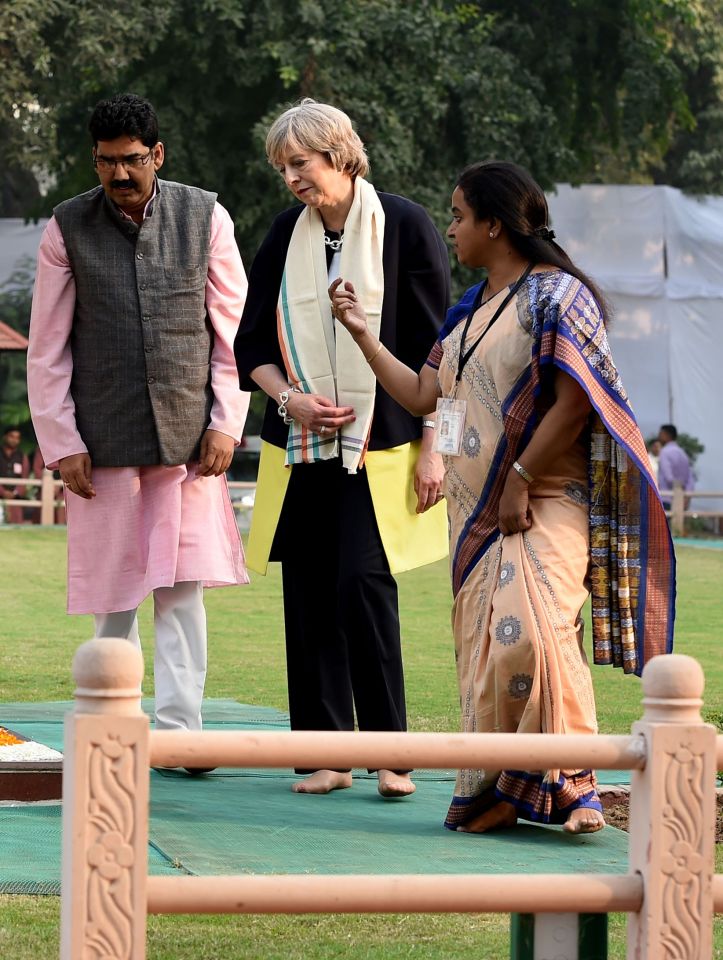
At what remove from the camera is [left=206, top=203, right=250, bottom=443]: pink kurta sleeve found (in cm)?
562

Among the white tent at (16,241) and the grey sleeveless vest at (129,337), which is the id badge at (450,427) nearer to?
the grey sleeveless vest at (129,337)

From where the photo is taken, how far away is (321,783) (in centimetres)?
523

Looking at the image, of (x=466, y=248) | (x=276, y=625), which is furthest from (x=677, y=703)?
(x=276, y=625)

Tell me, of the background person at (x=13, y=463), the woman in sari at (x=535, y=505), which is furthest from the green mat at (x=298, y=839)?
the background person at (x=13, y=463)

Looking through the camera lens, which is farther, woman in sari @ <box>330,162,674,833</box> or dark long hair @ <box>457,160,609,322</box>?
dark long hair @ <box>457,160,609,322</box>

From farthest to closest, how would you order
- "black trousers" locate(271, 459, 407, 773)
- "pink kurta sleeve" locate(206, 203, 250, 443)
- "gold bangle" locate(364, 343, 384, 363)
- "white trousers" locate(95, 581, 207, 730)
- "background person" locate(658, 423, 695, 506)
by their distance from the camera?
"background person" locate(658, 423, 695, 506) < "pink kurta sleeve" locate(206, 203, 250, 443) < "white trousers" locate(95, 581, 207, 730) < "black trousers" locate(271, 459, 407, 773) < "gold bangle" locate(364, 343, 384, 363)

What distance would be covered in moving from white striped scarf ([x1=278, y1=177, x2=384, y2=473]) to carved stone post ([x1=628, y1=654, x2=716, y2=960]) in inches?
96.3

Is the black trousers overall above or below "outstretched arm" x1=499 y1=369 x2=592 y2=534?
below

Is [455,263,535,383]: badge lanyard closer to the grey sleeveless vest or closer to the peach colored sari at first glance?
the peach colored sari

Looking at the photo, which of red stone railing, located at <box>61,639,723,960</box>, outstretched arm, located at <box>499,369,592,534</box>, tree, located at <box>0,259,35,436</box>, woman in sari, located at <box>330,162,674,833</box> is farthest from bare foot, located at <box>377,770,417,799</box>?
tree, located at <box>0,259,35,436</box>

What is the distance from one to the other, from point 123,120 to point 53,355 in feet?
2.57

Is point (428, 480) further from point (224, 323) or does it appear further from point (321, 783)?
point (321, 783)

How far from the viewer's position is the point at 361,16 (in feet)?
77.9

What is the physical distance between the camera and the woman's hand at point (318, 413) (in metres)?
5.21
